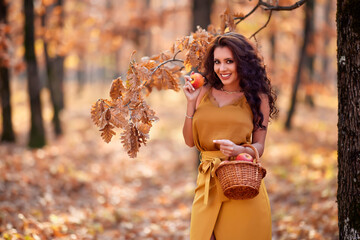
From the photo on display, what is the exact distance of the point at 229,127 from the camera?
9.55 ft

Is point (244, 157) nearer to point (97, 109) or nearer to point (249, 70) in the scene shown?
point (249, 70)

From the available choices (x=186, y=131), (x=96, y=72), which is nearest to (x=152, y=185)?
(x=186, y=131)

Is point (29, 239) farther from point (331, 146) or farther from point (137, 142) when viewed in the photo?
point (331, 146)

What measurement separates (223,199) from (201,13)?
579 centimetres

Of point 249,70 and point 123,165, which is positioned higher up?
point 249,70

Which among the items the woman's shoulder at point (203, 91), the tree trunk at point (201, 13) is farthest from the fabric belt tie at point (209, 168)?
the tree trunk at point (201, 13)

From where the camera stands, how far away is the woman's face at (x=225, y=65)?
299 centimetres

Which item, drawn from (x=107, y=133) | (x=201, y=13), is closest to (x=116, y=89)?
(x=107, y=133)

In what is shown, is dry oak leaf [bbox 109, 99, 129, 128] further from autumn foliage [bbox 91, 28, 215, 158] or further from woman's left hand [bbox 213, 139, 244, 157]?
woman's left hand [bbox 213, 139, 244, 157]

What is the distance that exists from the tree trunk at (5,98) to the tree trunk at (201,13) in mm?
5383

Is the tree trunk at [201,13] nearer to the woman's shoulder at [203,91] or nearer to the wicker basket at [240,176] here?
the woman's shoulder at [203,91]

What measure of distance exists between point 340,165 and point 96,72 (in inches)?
2912

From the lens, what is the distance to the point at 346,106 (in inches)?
116

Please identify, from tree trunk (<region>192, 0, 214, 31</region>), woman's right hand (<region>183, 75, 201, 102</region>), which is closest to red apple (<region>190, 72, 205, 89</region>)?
woman's right hand (<region>183, 75, 201, 102</region>)
